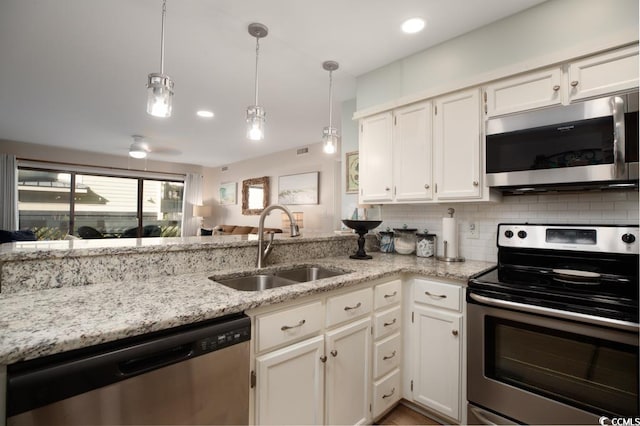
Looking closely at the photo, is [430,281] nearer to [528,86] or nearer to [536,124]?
[536,124]

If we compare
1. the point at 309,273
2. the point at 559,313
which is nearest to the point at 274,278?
the point at 309,273

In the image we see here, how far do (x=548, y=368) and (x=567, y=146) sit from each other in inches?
44.5

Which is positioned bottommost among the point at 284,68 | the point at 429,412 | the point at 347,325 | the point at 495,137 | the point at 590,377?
the point at 429,412

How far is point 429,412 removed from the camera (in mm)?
1831

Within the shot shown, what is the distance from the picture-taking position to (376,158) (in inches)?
97.0

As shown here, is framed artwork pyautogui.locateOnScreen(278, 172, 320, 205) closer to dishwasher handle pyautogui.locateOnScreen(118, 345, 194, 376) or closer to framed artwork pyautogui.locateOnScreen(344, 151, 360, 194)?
framed artwork pyautogui.locateOnScreen(344, 151, 360, 194)

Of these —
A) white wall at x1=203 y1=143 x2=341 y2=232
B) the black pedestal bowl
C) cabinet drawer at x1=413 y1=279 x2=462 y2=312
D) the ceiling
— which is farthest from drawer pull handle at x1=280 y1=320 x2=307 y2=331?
white wall at x1=203 y1=143 x2=341 y2=232

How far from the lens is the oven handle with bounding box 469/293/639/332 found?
1.17 meters

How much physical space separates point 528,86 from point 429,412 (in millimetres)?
2064

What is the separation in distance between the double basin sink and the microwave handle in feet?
4.77

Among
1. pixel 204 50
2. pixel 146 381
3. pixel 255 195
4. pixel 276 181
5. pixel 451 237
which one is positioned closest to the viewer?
pixel 146 381

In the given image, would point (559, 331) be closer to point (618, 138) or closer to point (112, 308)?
point (618, 138)

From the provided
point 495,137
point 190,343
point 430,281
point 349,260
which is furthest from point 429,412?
point 495,137

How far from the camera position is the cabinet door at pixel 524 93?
66.1 inches
